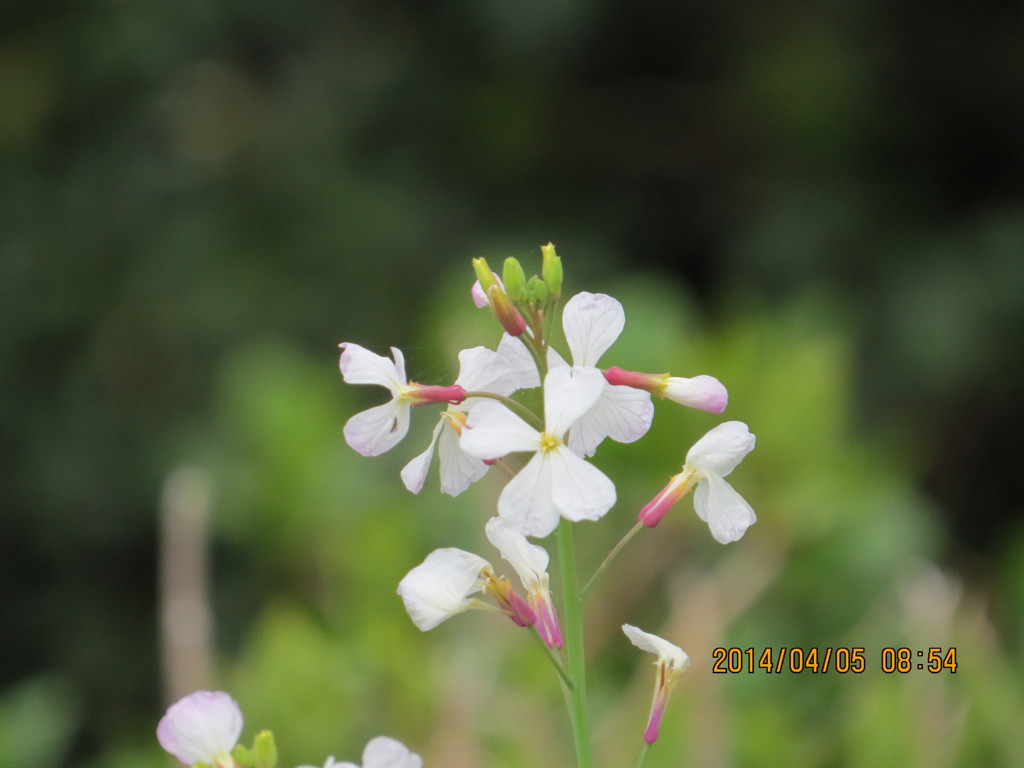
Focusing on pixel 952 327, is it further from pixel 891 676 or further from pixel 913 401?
pixel 891 676

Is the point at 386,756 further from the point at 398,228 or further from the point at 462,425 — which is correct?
the point at 398,228

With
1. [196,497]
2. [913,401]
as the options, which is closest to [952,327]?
[913,401]

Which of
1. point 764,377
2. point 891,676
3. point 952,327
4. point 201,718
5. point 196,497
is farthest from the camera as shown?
point 952,327

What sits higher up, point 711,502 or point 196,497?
point 711,502

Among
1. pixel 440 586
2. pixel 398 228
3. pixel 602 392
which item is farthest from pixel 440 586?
pixel 398 228
